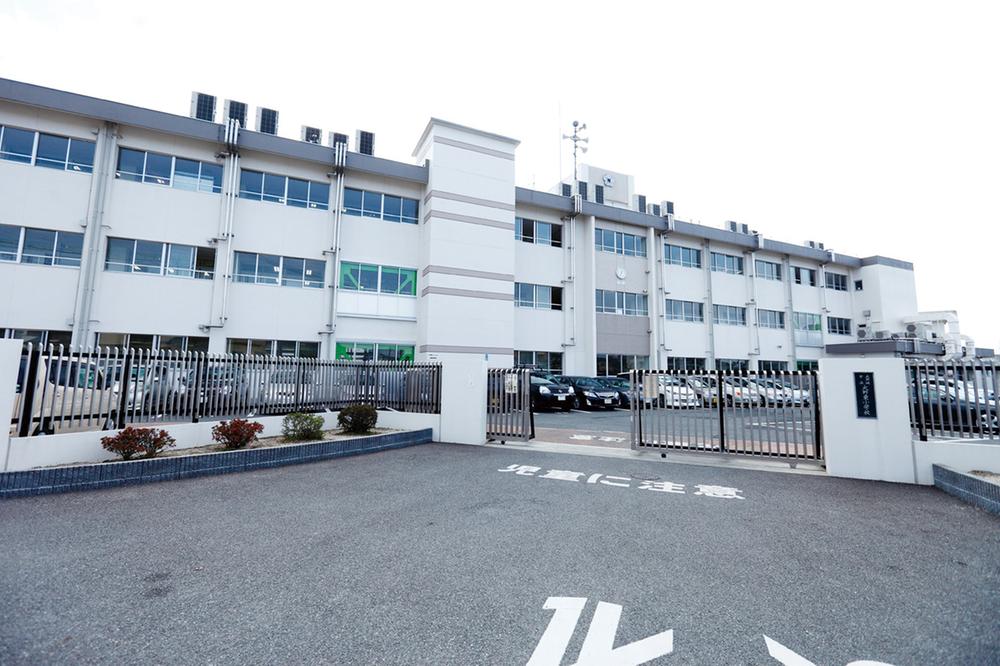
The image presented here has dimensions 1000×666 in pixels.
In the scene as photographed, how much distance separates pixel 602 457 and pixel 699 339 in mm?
22957

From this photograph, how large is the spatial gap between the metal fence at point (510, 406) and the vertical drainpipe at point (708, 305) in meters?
22.4

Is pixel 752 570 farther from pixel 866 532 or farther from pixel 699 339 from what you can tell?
pixel 699 339

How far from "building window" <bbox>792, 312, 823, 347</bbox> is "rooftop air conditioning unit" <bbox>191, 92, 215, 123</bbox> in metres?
37.4

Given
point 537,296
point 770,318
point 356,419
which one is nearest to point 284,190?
point 537,296

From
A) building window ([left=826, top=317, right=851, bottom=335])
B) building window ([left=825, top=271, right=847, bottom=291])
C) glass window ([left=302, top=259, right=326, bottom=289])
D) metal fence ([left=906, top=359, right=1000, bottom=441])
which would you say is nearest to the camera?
metal fence ([left=906, top=359, right=1000, bottom=441])

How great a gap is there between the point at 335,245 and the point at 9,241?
10397mm

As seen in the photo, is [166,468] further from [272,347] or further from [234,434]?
[272,347]

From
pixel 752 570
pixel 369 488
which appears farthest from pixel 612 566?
pixel 369 488

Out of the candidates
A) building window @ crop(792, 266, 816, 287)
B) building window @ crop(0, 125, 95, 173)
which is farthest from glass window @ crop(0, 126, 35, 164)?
building window @ crop(792, 266, 816, 287)

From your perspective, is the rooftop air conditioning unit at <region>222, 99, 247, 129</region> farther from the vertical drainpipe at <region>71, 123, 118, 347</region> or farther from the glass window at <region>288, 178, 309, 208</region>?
the vertical drainpipe at <region>71, 123, 118, 347</region>

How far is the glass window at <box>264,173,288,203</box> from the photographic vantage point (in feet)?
62.2

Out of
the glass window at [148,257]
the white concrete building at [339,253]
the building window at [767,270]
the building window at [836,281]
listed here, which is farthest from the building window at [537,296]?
the building window at [836,281]

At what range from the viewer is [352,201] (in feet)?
67.2

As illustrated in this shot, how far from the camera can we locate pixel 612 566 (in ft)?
11.8
